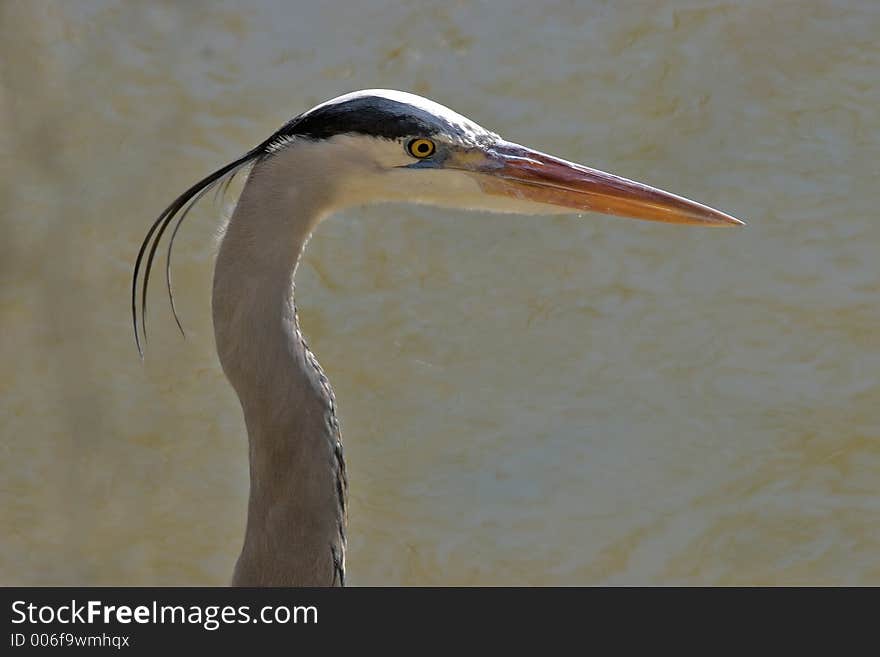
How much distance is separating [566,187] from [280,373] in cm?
45

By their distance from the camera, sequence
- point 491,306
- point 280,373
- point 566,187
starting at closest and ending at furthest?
point 280,373, point 566,187, point 491,306

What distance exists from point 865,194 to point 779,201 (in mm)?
199

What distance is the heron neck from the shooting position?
66.7 inches

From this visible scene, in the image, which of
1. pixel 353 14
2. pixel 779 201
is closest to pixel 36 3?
pixel 353 14

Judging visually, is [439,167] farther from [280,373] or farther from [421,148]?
[280,373]

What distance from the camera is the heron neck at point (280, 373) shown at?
1693mm

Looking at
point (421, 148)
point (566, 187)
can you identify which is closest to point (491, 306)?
point (566, 187)

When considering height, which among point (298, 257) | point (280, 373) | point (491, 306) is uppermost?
point (491, 306)

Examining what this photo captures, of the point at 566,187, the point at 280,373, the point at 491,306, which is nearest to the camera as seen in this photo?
the point at 280,373

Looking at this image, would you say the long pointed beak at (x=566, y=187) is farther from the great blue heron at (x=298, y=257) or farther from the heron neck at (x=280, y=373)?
the heron neck at (x=280, y=373)

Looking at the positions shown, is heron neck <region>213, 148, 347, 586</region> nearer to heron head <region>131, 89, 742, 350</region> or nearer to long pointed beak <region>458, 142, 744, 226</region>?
heron head <region>131, 89, 742, 350</region>

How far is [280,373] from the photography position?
1703 mm

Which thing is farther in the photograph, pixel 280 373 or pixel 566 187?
pixel 566 187

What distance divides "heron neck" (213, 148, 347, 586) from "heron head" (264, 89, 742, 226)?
1.8 inches
